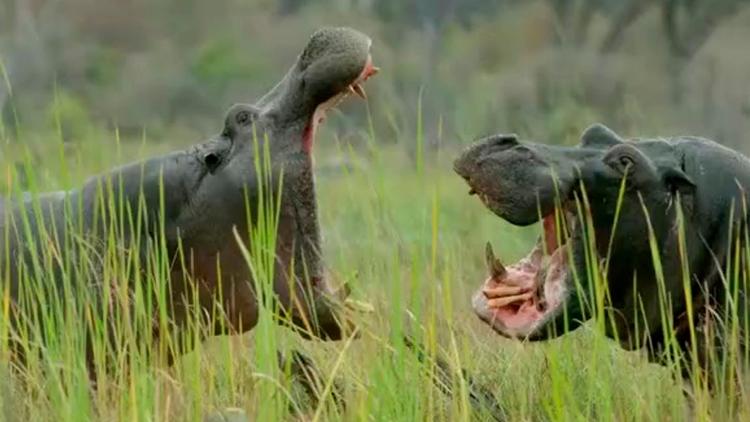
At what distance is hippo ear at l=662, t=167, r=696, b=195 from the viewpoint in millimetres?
3445

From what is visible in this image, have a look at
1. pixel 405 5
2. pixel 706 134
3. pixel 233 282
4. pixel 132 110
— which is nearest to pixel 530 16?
pixel 405 5

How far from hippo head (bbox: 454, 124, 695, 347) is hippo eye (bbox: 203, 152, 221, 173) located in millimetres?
684

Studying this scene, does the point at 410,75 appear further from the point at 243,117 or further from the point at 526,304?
the point at 526,304

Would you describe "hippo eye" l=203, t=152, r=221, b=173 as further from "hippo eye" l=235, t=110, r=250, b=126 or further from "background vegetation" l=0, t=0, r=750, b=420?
"background vegetation" l=0, t=0, r=750, b=420

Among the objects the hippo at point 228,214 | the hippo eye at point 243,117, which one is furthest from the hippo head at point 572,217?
the hippo eye at point 243,117

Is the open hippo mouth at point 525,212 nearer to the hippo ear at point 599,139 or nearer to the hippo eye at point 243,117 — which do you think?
the hippo ear at point 599,139

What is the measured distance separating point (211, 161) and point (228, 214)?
0.13m

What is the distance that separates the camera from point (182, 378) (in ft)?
11.5

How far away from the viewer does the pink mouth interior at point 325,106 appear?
3854 mm

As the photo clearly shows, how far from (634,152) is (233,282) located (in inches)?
34.3

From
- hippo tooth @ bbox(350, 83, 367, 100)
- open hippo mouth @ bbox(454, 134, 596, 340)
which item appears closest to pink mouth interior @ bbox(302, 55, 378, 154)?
hippo tooth @ bbox(350, 83, 367, 100)

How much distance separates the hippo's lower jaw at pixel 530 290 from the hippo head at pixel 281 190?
39 centimetres

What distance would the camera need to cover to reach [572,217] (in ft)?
11.2

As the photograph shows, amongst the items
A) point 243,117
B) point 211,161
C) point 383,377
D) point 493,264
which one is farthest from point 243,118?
point 383,377
